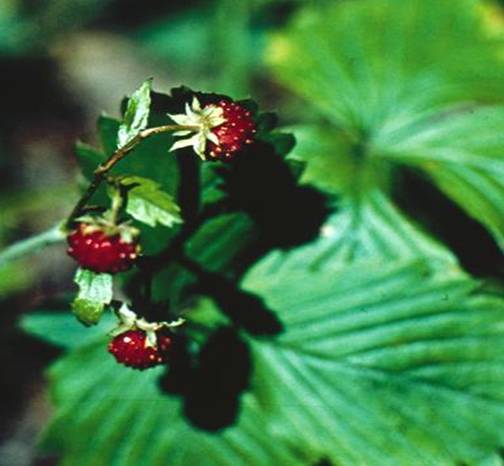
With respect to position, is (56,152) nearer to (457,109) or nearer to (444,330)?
(457,109)

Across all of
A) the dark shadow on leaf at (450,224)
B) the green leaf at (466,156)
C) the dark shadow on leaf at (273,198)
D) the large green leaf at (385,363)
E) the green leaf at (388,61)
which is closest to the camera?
the dark shadow on leaf at (273,198)

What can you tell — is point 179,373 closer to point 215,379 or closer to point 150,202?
point 215,379

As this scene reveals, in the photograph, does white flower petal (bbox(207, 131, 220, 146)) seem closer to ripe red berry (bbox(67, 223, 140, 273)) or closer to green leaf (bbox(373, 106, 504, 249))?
ripe red berry (bbox(67, 223, 140, 273))

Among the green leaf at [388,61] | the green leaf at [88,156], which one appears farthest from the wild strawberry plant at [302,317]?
the green leaf at [388,61]

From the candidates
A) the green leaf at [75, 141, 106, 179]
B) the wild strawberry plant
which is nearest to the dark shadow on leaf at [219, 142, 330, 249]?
the wild strawberry plant

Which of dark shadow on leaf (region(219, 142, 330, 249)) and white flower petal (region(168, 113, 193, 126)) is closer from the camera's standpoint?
white flower petal (region(168, 113, 193, 126))

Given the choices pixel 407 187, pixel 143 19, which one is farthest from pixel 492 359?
pixel 143 19

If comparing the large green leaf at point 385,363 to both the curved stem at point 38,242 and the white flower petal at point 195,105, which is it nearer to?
the curved stem at point 38,242
